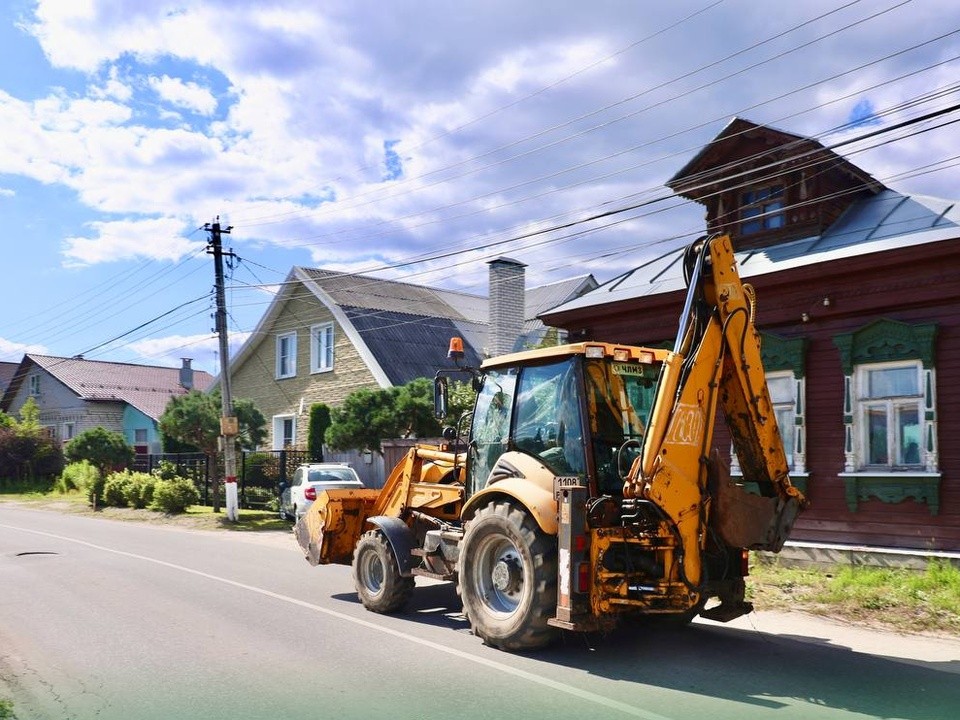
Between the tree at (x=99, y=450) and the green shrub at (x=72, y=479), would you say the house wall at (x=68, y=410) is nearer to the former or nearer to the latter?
the green shrub at (x=72, y=479)

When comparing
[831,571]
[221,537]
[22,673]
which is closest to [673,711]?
[22,673]

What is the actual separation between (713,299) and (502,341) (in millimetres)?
19824

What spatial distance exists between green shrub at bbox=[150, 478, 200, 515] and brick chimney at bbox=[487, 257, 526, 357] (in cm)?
1016

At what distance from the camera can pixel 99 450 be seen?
33000 millimetres

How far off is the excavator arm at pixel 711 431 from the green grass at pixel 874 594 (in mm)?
2987

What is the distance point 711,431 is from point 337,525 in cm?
517

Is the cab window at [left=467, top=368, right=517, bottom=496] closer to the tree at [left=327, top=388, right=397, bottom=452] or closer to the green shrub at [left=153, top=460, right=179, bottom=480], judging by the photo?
the tree at [left=327, top=388, right=397, bottom=452]

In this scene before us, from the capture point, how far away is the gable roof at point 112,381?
1914 inches

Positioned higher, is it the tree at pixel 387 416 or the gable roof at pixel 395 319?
the gable roof at pixel 395 319

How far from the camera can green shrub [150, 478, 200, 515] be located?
26.0 m

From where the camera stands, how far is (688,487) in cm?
708

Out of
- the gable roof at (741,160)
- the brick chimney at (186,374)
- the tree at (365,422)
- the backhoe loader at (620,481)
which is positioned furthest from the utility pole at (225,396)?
the brick chimney at (186,374)

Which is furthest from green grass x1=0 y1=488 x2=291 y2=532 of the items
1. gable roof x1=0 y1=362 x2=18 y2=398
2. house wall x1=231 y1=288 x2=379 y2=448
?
gable roof x1=0 y1=362 x2=18 y2=398

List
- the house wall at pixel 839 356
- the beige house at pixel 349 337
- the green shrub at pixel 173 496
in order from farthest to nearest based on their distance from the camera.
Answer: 1. the beige house at pixel 349 337
2. the green shrub at pixel 173 496
3. the house wall at pixel 839 356
